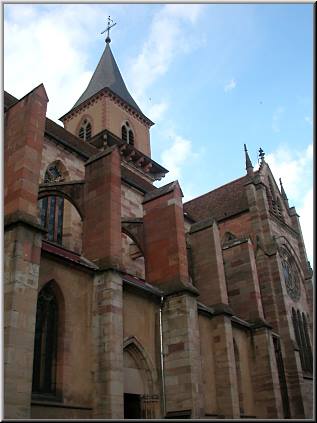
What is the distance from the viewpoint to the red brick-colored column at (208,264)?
17.0 meters

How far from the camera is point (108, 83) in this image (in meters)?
33.7

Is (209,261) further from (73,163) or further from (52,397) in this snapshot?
(52,397)

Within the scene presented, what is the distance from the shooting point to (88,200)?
42.3 ft

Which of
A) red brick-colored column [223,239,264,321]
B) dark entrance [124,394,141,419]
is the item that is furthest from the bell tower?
dark entrance [124,394,141,419]

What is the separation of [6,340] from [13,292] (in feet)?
2.82

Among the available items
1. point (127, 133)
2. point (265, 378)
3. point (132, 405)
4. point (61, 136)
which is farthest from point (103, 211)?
point (127, 133)

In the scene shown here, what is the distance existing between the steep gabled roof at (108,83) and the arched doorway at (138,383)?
23047mm

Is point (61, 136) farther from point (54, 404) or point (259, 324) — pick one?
point (54, 404)

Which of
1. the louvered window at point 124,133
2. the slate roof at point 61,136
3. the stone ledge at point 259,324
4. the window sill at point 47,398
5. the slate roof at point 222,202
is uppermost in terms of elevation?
the louvered window at point 124,133

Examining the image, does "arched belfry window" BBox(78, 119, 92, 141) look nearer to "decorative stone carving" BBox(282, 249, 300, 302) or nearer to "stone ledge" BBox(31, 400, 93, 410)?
"decorative stone carving" BBox(282, 249, 300, 302)

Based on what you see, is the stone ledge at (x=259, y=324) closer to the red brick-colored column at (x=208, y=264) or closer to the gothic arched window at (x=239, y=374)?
the gothic arched window at (x=239, y=374)

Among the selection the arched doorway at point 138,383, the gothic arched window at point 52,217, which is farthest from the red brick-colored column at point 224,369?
the gothic arched window at point 52,217

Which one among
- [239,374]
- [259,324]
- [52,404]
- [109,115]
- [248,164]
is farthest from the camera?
[109,115]

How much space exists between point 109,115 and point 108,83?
4.22m
